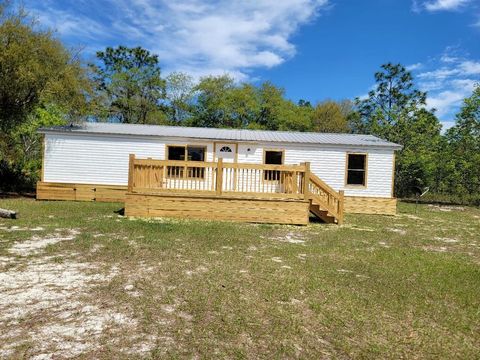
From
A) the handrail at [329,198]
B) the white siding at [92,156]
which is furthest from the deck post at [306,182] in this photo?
the white siding at [92,156]

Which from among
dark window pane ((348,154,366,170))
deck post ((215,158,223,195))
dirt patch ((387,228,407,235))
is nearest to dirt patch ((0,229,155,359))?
deck post ((215,158,223,195))

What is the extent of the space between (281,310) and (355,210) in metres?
10.8

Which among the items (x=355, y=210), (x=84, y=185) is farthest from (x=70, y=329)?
(x=355, y=210)

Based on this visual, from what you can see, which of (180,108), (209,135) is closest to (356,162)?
(209,135)

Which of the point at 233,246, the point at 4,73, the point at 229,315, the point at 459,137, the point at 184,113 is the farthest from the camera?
the point at 184,113

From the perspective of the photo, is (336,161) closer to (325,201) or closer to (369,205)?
(369,205)

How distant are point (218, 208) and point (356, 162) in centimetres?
713

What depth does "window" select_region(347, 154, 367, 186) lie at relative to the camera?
13961mm

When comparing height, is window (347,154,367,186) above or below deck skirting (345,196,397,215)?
above

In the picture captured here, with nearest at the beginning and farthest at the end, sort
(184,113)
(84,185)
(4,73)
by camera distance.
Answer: (4,73) < (84,185) < (184,113)

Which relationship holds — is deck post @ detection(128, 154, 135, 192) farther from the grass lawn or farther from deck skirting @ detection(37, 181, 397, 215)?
deck skirting @ detection(37, 181, 397, 215)

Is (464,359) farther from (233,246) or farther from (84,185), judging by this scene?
(84,185)

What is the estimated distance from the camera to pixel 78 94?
14.3m

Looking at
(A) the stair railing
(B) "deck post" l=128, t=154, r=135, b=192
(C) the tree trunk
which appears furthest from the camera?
(A) the stair railing
